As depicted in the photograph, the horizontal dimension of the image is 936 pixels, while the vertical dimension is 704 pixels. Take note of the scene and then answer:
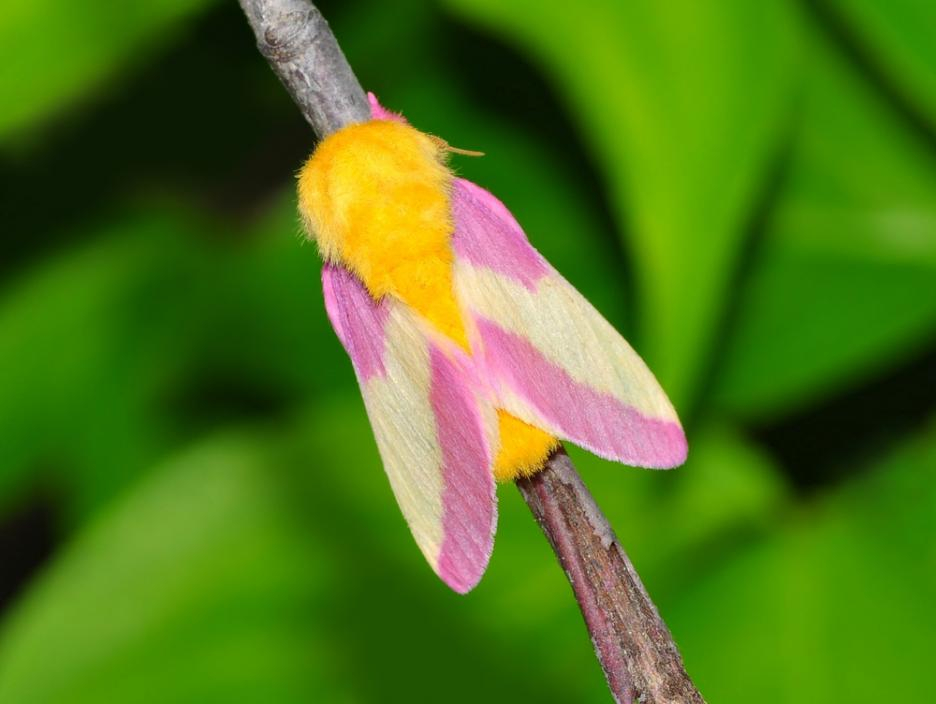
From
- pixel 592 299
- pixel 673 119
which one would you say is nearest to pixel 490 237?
pixel 673 119

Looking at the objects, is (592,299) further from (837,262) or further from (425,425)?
(425,425)

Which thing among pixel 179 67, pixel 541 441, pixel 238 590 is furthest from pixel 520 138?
→ pixel 541 441

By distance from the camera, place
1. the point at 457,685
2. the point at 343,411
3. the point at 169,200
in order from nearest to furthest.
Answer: the point at 457,685 → the point at 343,411 → the point at 169,200

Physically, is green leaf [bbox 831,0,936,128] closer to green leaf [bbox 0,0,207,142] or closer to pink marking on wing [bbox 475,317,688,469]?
pink marking on wing [bbox 475,317,688,469]

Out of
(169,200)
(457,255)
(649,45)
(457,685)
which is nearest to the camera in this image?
(457,255)

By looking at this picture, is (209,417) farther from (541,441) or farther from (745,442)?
(541,441)

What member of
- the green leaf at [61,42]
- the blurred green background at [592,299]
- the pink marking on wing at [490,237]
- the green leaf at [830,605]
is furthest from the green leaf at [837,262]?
the green leaf at [61,42]

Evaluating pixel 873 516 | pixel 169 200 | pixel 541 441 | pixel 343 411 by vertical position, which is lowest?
pixel 873 516
